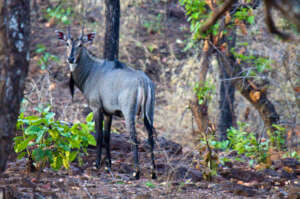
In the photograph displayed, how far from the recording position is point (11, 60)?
11.9 ft

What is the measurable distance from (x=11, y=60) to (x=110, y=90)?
3431 millimetres

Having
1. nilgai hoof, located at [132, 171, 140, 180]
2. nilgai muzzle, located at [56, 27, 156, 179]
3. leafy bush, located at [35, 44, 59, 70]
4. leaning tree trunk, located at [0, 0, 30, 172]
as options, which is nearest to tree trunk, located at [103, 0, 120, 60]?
nilgai muzzle, located at [56, 27, 156, 179]

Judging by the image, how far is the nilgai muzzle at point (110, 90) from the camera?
6617mm

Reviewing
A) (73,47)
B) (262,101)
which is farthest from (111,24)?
(262,101)

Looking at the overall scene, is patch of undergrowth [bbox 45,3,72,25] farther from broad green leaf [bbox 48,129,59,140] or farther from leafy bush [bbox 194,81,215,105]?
broad green leaf [bbox 48,129,59,140]

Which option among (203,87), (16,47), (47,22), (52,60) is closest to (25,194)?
(16,47)

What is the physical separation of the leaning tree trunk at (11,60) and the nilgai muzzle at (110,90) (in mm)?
2995

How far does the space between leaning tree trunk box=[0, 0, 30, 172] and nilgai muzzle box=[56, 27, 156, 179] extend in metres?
2.99

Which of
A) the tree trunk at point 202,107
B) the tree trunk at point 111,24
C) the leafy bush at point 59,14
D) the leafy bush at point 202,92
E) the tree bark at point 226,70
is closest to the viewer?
the leafy bush at point 202,92

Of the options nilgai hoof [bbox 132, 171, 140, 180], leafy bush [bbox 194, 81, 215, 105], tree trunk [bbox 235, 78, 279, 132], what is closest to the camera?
nilgai hoof [bbox 132, 171, 140, 180]

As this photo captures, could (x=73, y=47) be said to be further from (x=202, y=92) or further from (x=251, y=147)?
(x=251, y=147)

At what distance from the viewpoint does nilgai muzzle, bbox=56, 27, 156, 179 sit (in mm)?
6617

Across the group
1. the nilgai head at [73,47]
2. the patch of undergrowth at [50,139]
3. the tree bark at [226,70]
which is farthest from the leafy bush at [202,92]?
the patch of undergrowth at [50,139]

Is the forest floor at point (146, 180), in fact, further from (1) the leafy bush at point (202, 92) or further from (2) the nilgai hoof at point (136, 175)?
(1) the leafy bush at point (202, 92)
